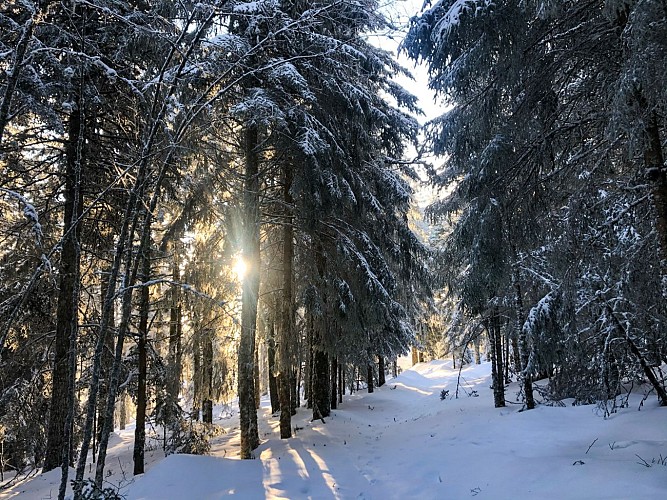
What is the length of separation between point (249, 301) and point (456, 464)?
4466 mm

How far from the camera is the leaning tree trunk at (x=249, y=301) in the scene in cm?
727

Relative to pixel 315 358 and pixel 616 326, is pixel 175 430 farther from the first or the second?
pixel 616 326

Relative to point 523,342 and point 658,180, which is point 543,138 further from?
point 523,342

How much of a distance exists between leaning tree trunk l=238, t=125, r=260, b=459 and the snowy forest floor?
676 millimetres

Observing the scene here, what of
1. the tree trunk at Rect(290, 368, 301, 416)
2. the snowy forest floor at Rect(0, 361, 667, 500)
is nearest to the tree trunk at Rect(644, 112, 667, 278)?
the snowy forest floor at Rect(0, 361, 667, 500)

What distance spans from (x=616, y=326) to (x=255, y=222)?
647 cm

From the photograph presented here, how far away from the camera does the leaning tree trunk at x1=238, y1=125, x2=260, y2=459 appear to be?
7.27 meters

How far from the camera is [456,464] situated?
6133mm

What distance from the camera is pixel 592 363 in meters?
6.96

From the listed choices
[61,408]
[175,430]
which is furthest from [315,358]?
[61,408]

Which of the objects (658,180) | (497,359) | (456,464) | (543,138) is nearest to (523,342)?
(497,359)

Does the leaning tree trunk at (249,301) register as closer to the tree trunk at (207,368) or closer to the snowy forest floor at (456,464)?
the snowy forest floor at (456,464)

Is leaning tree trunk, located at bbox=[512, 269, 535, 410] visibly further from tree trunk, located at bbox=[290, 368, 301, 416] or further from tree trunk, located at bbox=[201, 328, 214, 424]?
tree trunk, located at bbox=[201, 328, 214, 424]

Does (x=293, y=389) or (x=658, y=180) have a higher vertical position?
(x=658, y=180)
